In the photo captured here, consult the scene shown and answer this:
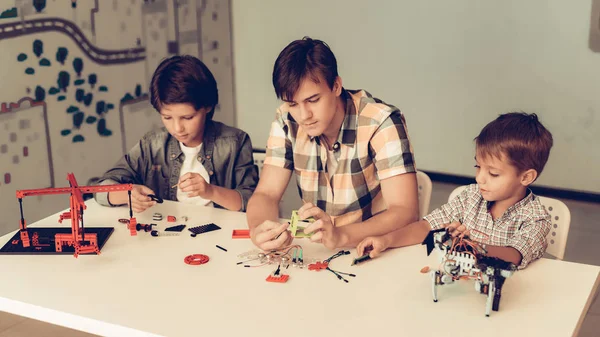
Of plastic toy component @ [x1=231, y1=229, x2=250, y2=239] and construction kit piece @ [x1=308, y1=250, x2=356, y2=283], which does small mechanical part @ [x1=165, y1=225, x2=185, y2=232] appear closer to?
plastic toy component @ [x1=231, y1=229, x2=250, y2=239]

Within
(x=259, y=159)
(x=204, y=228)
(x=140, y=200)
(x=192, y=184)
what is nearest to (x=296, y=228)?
(x=204, y=228)

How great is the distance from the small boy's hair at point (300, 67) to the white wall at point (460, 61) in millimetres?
2524

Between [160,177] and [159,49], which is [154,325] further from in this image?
[159,49]

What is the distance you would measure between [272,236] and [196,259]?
199mm

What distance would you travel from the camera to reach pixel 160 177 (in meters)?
2.23

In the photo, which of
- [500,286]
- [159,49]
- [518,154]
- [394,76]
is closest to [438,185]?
[394,76]

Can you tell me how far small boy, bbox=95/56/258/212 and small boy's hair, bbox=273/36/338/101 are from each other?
0.43m

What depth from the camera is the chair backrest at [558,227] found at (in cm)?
176

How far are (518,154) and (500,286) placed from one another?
0.47 metres

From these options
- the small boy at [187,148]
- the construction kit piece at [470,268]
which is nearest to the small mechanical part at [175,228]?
the small boy at [187,148]

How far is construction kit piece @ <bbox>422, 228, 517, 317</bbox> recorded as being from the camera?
130 cm

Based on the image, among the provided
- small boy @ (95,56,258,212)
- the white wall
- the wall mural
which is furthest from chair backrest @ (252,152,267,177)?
the white wall

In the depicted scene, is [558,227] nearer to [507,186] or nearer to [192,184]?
[507,186]

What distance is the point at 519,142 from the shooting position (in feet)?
5.35
